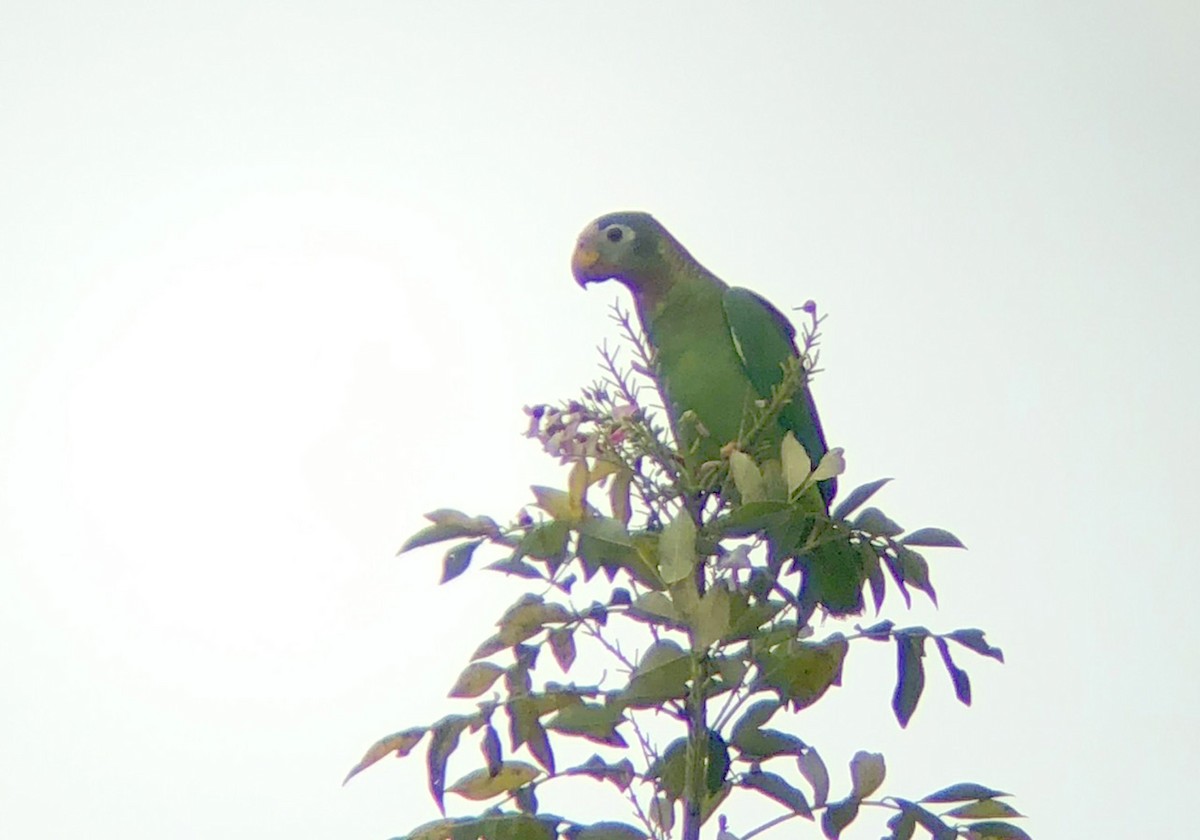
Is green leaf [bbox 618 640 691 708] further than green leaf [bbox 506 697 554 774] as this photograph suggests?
No

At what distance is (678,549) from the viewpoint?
104 cm

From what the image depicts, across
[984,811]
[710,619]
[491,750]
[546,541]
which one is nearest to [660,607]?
[710,619]

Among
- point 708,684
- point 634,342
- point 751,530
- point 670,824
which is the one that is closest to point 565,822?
point 670,824

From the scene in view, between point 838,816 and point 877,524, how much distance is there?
28 centimetres

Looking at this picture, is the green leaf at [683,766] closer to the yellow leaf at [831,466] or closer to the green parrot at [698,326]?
the yellow leaf at [831,466]

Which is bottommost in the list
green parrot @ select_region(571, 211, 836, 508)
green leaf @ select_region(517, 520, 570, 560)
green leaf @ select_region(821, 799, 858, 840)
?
green leaf @ select_region(821, 799, 858, 840)

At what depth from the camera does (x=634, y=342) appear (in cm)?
129

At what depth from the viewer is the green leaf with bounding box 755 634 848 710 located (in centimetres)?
113

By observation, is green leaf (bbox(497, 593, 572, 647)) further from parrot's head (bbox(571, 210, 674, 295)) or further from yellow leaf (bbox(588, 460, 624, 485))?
parrot's head (bbox(571, 210, 674, 295))

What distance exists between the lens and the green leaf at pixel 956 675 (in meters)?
1.18

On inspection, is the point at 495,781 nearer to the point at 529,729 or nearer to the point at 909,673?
the point at 529,729

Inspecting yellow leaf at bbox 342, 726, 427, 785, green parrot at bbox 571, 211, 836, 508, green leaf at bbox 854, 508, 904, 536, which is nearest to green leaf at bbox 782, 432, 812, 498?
green leaf at bbox 854, 508, 904, 536

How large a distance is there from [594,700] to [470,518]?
0.21 meters

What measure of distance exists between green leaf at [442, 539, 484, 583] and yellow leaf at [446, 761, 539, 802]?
0.62ft
